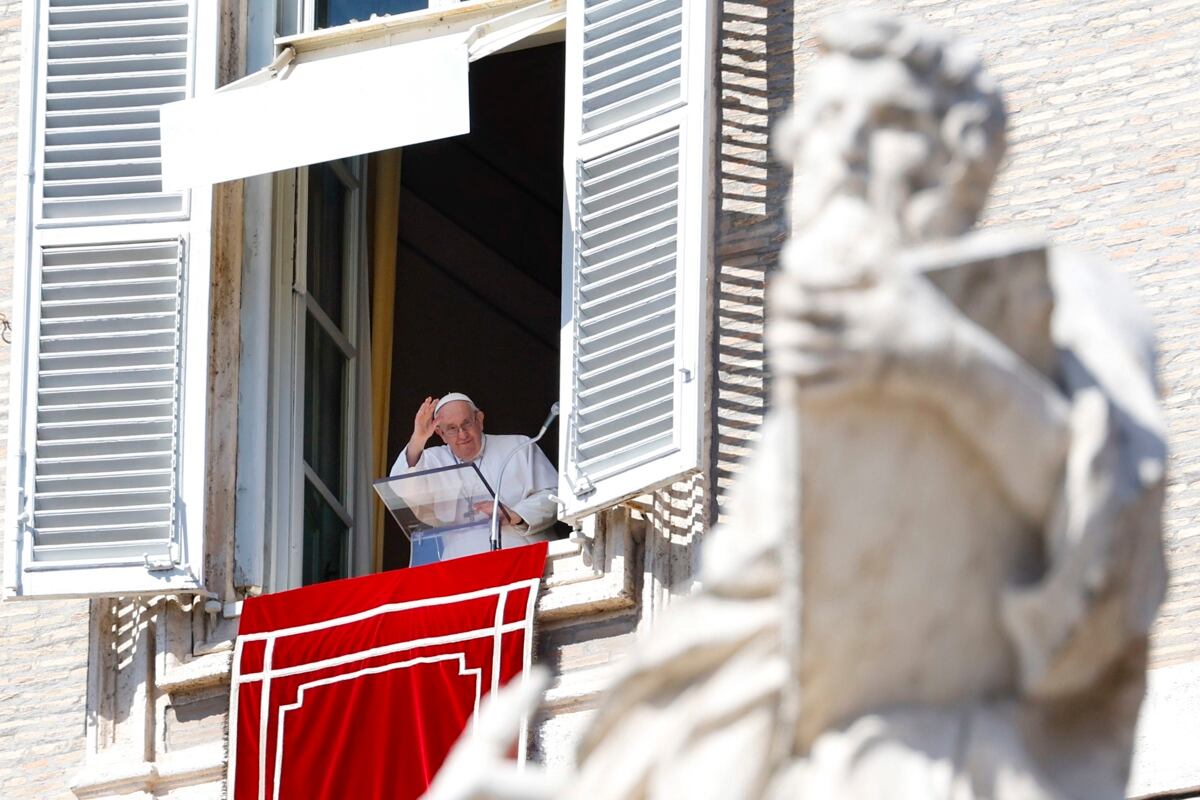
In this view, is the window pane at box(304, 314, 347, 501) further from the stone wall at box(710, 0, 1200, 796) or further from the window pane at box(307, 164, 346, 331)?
the stone wall at box(710, 0, 1200, 796)

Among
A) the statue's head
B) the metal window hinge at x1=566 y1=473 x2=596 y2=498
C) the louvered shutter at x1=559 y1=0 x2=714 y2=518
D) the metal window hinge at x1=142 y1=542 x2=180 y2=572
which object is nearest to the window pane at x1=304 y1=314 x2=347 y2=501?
the metal window hinge at x1=142 y1=542 x2=180 y2=572

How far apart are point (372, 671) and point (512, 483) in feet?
2.48

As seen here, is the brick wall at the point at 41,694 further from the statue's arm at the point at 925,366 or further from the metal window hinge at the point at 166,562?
the statue's arm at the point at 925,366

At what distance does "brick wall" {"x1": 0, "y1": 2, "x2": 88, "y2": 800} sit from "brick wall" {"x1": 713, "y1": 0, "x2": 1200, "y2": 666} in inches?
74.3

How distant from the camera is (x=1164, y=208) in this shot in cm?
943

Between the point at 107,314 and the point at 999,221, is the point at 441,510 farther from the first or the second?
the point at 999,221

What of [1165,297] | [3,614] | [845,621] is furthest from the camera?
[3,614]

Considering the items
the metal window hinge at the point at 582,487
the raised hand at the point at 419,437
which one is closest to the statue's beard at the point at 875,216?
the metal window hinge at the point at 582,487

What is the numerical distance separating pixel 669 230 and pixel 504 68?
14.1 ft

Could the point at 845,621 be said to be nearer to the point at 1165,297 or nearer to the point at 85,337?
the point at 1165,297

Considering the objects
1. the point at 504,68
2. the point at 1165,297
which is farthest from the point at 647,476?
the point at 504,68

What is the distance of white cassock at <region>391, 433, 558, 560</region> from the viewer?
10242mm

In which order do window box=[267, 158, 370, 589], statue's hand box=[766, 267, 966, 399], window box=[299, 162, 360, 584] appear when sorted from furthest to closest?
window box=[299, 162, 360, 584] < window box=[267, 158, 370, 589] < statue's hand box=[766, 267, 966, 399]

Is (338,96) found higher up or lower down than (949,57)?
lower down
